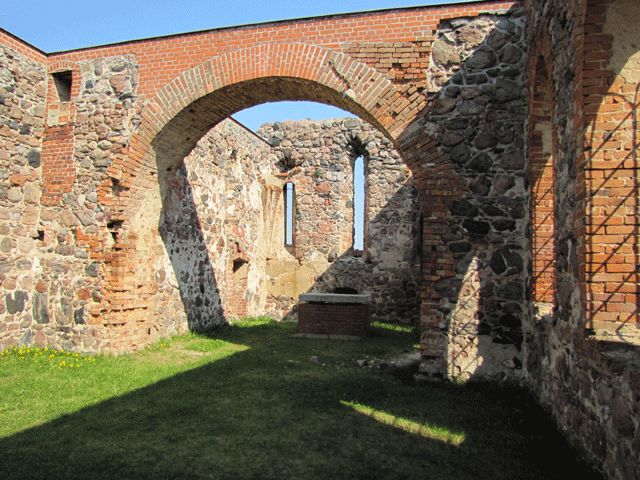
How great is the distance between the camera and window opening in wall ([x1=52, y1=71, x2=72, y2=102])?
8180 millimetres

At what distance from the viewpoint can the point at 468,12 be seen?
21.0 feet

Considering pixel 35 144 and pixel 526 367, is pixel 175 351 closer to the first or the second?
pixel 35 144

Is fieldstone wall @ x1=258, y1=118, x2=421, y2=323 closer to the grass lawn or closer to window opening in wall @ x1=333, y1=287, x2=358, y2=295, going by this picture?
window opening in wall @ x1=333, y1=287, x2=358, y2=295

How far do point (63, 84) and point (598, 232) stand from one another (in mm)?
8312

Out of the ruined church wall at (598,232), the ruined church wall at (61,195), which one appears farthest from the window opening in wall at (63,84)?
the ruined church wall at (598,232)

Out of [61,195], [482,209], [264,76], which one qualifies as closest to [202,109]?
[264,76]

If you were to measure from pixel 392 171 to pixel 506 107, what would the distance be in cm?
707

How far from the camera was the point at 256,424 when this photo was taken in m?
4.57

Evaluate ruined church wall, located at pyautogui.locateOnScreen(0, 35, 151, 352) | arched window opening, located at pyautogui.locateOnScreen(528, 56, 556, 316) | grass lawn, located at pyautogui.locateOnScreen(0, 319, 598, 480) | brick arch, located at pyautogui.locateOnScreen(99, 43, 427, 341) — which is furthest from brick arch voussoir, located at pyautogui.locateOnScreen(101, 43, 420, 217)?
grass lawn, located at pyautogui.locateOnScreen(0, 319, 598, 480)

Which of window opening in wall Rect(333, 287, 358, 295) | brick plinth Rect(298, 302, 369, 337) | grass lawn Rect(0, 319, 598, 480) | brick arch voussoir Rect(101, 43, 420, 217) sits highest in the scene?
brick arch voussoir Rect(101, 43, 420, 217)

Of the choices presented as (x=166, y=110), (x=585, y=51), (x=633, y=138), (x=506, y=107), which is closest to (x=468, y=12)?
(x=506, y=107)

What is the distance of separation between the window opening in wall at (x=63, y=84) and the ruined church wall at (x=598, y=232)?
754cm

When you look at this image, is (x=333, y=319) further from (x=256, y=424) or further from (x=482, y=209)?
(x=256, y=424)

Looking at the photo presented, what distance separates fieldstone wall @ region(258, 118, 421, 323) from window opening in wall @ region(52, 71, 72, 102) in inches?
268
